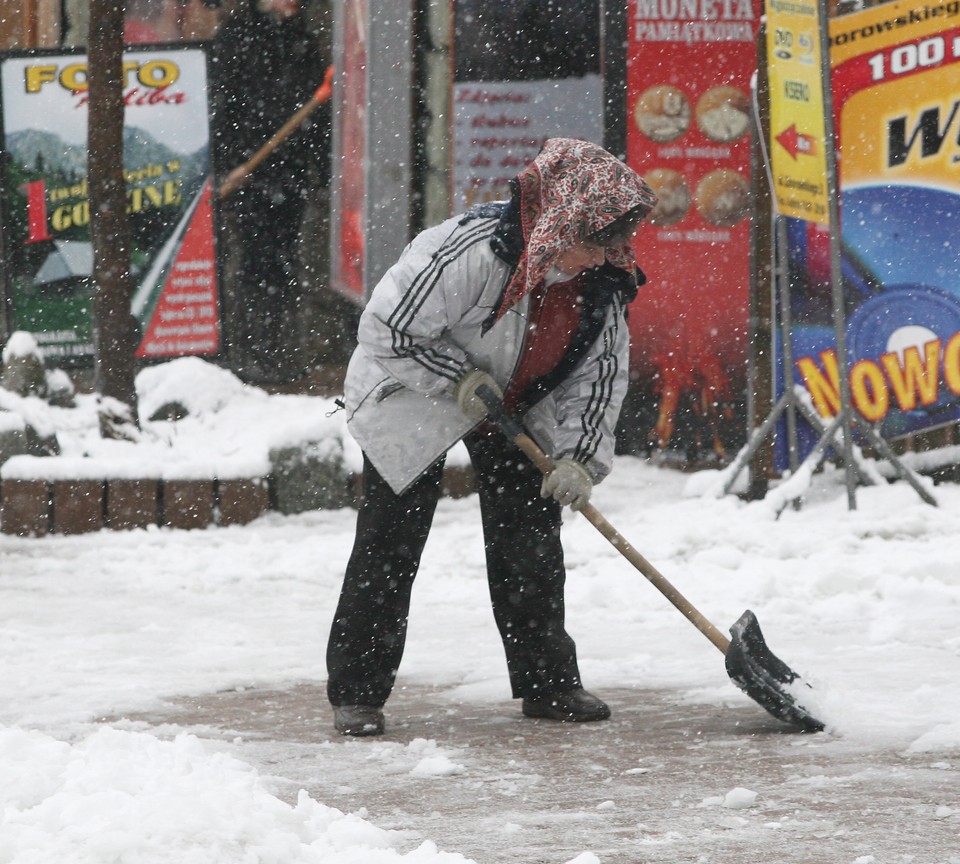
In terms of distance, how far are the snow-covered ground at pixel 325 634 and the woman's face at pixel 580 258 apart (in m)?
1.24

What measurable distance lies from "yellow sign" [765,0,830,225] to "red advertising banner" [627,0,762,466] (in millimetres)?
1763

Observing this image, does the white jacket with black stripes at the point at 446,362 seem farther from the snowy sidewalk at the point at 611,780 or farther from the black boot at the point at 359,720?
the snowy sidewalk at the point at 611,780

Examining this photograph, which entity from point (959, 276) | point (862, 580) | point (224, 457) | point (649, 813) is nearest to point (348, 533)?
point (224, 457)

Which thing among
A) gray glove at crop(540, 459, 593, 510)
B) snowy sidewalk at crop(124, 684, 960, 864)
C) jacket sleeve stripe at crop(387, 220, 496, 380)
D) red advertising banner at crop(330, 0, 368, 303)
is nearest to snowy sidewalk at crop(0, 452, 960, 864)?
snowy sidewalk at crop(124, 684, 960, 864)

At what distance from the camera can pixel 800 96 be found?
7.58 meters

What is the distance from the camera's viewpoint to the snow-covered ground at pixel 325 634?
2.95m

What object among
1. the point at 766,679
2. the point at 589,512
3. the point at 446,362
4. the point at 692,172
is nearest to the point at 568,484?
the point at 589,512

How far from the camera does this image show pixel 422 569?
6.93 m

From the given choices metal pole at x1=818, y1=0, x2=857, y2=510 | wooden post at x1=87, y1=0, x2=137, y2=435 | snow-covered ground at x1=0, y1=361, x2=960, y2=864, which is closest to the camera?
snow-covered ground at x1=0, y1=361, x2=960, y2=864

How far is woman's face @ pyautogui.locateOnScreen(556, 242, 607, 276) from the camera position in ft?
13.4

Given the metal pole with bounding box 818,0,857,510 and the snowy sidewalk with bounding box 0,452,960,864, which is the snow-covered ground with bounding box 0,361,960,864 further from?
the metal pole with bounding box 818,0,857,510

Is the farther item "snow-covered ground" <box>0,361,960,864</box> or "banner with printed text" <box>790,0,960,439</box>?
"banner with printed text" <box>790,0,960,439</box>

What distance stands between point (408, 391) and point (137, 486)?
3855mm

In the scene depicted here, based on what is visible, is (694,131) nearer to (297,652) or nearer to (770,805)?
(297,652)
